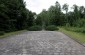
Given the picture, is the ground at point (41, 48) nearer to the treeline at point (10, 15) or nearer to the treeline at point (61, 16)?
the treeline at point (10, 15)

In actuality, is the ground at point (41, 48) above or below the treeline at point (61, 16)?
below

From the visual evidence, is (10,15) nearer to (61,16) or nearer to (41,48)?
(41,48)

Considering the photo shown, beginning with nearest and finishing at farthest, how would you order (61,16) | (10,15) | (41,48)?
1. (41,48)
2. (10,15)
3. (61,16)

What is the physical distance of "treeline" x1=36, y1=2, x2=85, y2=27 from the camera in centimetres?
5188

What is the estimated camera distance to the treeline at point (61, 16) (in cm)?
5188

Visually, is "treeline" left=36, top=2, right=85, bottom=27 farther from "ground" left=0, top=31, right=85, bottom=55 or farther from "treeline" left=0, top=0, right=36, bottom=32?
"ground" left=0, top=31, right=85, bottom=55

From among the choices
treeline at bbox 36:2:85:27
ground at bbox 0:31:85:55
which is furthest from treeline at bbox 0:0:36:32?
treeline at bbox 36:2:85:27

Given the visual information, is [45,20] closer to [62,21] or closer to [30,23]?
[62,21]

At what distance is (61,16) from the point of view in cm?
5262

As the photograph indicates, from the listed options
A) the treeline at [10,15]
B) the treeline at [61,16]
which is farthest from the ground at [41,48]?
the treeline at [61,16]

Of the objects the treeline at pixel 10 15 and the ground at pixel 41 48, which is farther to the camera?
the treeline at pixel 10 15

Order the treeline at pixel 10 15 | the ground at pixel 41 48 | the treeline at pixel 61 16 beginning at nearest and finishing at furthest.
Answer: the ground at pixel 41 48 < the treeline at pixel 10 15 < the treeline at pixel 61 16

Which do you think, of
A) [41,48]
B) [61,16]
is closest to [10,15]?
[41,48]

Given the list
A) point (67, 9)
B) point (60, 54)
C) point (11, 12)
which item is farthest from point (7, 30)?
point (67, 9)
